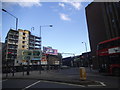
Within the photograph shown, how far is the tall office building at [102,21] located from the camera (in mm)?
32550

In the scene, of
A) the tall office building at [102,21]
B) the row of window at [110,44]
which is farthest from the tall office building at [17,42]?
the row of window at [110,44]

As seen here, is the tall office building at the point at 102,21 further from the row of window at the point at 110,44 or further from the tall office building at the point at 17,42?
the tall office building at the point at 17,42

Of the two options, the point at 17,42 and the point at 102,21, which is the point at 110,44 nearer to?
the point at 102,21

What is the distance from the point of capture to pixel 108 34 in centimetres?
3475

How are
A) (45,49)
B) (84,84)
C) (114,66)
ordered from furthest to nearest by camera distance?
(45,49) → (114,66) → (84,84)

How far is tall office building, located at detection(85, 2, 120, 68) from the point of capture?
3255cm

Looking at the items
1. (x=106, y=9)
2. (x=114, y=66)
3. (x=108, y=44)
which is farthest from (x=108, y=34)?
(x=114, y=66)

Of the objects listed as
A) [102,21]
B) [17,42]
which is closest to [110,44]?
[102,21]

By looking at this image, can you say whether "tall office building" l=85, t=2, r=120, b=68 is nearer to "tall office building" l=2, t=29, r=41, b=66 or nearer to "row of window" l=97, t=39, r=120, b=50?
"row of window" l=97, t=39, r=120, b=50

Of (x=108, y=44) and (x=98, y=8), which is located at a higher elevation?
(x=98, y=8)

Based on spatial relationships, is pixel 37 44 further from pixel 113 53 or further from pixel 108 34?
pixel 113 53

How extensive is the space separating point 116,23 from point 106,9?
22.0 ft

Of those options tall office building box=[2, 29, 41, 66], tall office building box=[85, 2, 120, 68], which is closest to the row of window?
tall office building box=[85, 2, 120, 68]

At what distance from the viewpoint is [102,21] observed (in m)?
37.8
